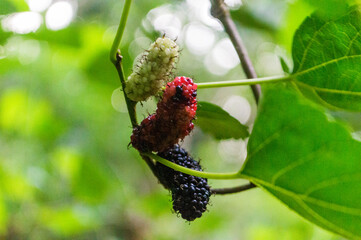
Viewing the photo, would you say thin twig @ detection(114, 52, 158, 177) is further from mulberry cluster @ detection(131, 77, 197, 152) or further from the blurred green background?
the blurred green background

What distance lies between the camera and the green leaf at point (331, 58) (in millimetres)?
617

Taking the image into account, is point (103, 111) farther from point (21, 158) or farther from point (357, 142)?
point (357, 142)

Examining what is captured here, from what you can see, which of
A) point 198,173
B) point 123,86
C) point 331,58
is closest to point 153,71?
point 123,86

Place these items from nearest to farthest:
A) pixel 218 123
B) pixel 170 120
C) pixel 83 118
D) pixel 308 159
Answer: pixel 308 159
pixel 170 120
pixel 218 123
pixel 83 118

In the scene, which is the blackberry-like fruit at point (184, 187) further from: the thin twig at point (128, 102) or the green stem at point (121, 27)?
the green stem at point (121, 27)

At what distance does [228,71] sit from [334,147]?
130 inches

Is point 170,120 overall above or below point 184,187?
above

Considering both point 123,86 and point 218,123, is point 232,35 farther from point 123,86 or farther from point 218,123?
point 123,86

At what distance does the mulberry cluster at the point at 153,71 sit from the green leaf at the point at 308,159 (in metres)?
0.16

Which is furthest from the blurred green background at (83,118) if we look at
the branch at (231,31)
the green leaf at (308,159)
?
the green leaf at (308,159)

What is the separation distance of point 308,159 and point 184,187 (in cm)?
20

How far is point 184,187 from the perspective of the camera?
2.04 feet

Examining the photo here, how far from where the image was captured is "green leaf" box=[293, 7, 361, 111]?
62 cm

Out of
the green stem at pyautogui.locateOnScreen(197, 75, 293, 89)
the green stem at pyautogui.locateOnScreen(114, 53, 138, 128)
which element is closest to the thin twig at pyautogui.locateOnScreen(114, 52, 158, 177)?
the green stem at pyautogui.locateOnScreen(114, 53, 138, 128)
